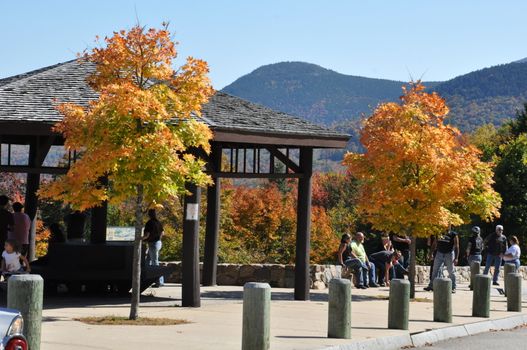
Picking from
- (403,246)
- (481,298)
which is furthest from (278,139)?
(403,246)

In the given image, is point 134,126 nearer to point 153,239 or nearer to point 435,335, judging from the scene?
point 435,335

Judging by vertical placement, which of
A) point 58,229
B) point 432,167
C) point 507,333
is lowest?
point 507,333

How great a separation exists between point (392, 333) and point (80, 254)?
736cm

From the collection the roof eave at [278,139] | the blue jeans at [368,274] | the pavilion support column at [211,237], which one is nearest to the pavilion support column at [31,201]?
the pavilion support column at [211,237]

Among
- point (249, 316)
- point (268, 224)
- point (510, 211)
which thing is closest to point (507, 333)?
point (249, 316)

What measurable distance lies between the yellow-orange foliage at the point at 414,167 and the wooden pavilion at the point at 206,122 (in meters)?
0.89

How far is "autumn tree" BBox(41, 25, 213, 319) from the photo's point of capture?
1484 centimetres

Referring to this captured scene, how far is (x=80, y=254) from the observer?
19578 mm

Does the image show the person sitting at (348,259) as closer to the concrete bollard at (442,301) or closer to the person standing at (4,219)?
the person standing at (4,219)

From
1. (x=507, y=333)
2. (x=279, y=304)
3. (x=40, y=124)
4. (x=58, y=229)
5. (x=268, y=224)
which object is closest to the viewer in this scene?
(x=507, y=333)

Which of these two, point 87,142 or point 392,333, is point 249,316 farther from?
point 87,142

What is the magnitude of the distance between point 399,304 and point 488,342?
4.36ft

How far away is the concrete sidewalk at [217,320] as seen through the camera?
12.6m

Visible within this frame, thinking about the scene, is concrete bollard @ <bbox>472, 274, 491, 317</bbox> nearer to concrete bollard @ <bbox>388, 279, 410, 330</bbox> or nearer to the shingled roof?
concrete bollard @ <bbox>388, 279, 410, 330</bbox>
